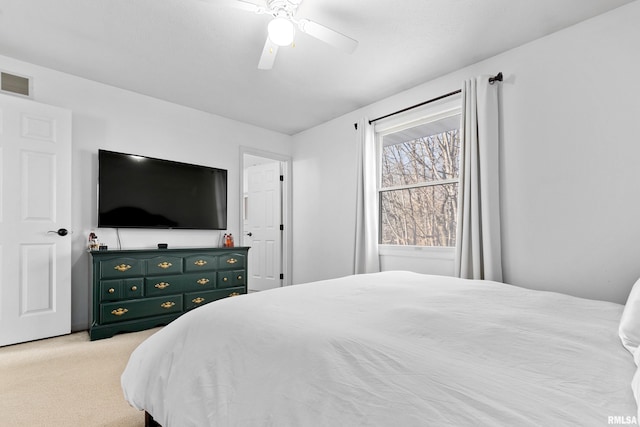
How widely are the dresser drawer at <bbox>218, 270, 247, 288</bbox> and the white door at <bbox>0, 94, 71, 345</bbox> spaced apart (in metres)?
1.41

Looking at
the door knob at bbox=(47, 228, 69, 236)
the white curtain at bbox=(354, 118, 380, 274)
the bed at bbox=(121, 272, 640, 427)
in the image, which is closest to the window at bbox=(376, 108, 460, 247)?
the white curtain at bbox=(354, 118, 380, 274)

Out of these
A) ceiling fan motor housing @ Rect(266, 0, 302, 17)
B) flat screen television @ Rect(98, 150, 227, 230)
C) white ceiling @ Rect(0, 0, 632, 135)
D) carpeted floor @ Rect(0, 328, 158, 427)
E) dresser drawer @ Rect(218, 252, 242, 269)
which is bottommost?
carpeted floor @ Rect(0, 328, 158, 427)

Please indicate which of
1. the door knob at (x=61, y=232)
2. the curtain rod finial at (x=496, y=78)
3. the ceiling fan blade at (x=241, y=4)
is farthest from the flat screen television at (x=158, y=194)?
the curtain rod finial at (x=496, y=78)

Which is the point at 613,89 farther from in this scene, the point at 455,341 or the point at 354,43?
the point at 455,341

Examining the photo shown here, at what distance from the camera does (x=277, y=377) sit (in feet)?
2.94

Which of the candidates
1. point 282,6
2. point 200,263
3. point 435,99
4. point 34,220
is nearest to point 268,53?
point 282,6

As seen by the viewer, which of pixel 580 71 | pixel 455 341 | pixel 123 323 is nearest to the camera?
pixel 455 341

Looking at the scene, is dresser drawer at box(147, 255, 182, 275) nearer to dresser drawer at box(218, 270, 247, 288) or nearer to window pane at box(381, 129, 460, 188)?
dresser drawer at box(218, 270, 247, 288)

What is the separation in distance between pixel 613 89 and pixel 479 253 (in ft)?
4.78

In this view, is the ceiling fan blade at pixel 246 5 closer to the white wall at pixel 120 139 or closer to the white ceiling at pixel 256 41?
the white ceiling at pixel 256 41

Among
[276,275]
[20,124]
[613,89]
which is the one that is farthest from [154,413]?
[276,275]

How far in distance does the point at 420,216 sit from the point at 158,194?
2943mm

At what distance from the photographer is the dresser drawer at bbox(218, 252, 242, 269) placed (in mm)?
3699

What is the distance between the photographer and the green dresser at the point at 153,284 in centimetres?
288
